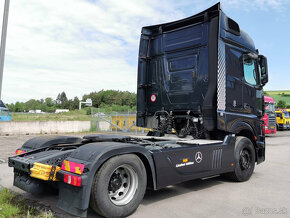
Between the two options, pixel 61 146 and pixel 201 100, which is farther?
pixel 201 100

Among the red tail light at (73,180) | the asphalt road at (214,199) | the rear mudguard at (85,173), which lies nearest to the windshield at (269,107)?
the asphalt road at (214,199)

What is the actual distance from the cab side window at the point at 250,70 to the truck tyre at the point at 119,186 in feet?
12.8

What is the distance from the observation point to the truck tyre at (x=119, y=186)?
3.34m

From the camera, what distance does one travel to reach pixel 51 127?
20.6 meters

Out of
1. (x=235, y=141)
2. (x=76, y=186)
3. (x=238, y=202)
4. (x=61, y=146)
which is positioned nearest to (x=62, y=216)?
(x=76, y=186)

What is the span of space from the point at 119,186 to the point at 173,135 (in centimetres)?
269

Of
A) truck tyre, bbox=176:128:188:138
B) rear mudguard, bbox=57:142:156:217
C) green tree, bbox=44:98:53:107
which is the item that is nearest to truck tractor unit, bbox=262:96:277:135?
truck tyre, bbox=176:128:188:138

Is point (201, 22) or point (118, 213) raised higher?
point (201, 22)

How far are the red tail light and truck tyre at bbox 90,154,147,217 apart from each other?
237 mm

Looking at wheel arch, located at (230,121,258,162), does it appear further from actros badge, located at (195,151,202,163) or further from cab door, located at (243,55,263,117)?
actros badge, located at (195,151,202,163)

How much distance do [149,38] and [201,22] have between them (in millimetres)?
1423

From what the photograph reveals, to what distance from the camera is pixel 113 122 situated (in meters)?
23.1

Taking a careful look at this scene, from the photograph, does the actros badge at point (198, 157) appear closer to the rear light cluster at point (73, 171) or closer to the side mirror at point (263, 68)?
the rear light cluster at point (73, 171)

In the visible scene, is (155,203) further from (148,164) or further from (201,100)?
(201,100)
